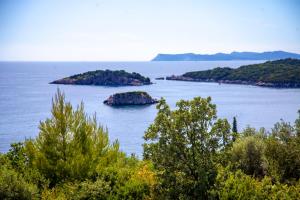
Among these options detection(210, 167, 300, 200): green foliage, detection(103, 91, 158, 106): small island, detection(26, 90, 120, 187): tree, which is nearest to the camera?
detection(210, 167, 300, 200): green foliage

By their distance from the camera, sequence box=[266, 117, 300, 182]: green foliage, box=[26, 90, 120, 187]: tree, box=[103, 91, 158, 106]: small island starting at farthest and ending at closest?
box=[103, 91, 158, 106]: small island → box=[26, 90, 120, 187]: tree → box=[266, 117, 300, 182]: green foliage

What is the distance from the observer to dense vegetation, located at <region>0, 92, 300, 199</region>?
Result: 2244 centimetres

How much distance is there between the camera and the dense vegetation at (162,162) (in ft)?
73.6

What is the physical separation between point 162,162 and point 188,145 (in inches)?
70.8

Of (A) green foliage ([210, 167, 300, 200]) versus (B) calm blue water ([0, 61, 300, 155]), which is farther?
(B) calm blue water ([0, 61, 300, 155])

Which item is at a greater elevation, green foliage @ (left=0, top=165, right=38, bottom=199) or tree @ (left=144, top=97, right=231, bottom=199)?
tree @ (left=144, top=97, right=231, bottom=199)

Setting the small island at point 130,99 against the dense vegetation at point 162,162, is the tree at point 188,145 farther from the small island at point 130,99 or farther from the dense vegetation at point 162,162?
the small island at point 130,99

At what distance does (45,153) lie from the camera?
30.6 meters

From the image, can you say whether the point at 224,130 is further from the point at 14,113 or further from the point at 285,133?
the point at 14,113

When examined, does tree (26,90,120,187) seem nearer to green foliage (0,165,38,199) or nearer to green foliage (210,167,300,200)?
green foliage (0,165,38,199)

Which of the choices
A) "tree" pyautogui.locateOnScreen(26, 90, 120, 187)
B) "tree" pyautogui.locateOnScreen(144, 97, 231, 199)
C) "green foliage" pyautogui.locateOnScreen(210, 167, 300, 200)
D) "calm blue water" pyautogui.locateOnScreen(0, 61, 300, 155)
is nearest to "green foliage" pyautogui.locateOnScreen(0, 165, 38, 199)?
"tree" pyautogui.locateOnScreen(26, 90, 120, 187)

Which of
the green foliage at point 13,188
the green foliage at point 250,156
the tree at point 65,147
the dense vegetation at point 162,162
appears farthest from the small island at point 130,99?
the green foliage at point 13,188

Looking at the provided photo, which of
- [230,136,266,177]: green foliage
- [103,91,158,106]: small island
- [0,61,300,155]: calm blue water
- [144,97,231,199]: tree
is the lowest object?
[0,61,300,155]: calm blue water

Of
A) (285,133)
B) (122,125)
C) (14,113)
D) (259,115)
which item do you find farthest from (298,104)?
(285,133)
